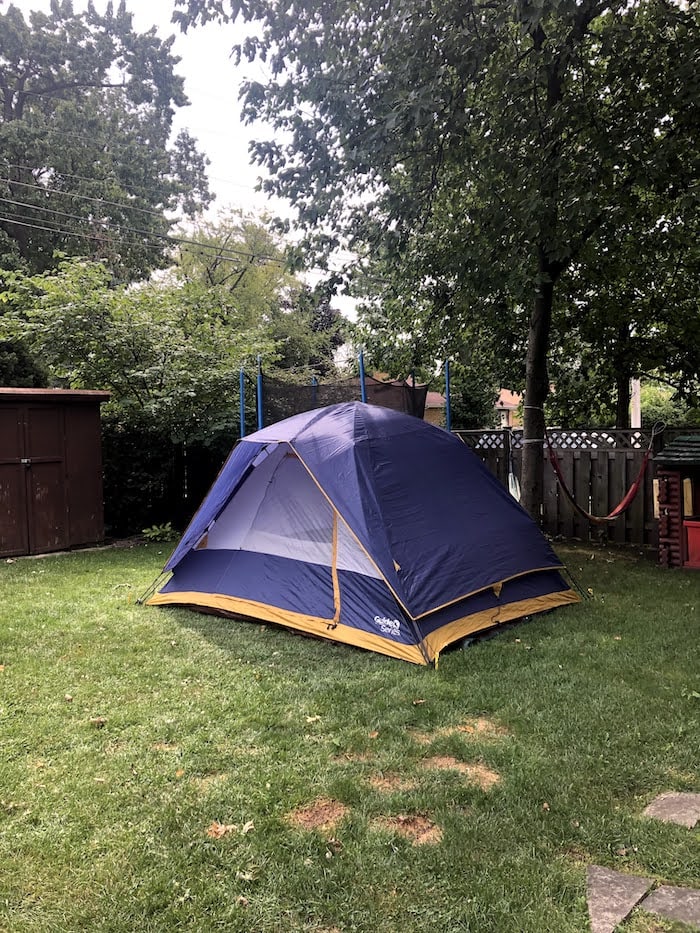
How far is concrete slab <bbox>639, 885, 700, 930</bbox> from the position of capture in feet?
5.96

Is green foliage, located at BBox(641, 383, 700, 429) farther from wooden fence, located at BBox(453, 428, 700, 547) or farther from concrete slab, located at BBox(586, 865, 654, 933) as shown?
concrete slab, located at BBox(586, 865, 654, 933)

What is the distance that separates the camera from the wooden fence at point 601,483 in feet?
23.9

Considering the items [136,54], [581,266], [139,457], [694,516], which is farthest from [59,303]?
[136,54]

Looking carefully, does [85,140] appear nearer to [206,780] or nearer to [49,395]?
[49,395]

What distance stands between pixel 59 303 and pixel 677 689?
8.50 meters

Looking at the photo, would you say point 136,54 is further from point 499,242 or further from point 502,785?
point 502,785

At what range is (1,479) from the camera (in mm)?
7215

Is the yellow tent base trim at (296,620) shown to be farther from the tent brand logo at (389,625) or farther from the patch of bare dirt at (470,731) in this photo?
the patch of bare dirt at (470,731)

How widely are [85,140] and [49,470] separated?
13735 millimetres

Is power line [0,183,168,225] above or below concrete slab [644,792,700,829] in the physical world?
above

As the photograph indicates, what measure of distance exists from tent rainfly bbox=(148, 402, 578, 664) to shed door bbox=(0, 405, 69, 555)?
305cm

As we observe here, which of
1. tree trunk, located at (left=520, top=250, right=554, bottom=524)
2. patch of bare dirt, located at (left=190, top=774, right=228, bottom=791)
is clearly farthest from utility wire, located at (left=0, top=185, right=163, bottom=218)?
patch of bare dirt, located at (left=190, top=774, right=228, bottom=791)

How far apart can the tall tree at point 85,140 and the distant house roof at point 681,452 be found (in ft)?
46.2

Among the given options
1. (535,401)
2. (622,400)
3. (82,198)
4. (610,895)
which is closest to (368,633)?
(610,895)
